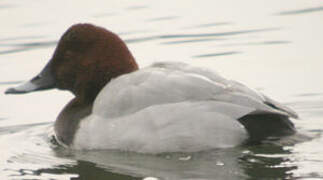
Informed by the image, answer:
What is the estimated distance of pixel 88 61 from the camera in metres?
7.63

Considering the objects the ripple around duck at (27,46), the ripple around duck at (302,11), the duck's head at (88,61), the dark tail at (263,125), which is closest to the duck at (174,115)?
the dark tail at (263,125)

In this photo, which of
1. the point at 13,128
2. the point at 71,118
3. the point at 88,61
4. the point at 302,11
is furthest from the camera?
the point at 302,11

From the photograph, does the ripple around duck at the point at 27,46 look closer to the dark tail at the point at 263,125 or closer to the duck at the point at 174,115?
the duck at the point at 174,115

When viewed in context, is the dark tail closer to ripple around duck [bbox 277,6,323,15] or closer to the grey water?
the grey water

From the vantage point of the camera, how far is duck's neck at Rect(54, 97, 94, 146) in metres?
7.40

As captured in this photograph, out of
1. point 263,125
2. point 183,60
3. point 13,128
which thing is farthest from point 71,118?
point 183,60

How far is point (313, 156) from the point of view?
6613mm

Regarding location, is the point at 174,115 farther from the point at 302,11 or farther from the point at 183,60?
the point at 302,11

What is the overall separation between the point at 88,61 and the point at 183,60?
2272 millimetres

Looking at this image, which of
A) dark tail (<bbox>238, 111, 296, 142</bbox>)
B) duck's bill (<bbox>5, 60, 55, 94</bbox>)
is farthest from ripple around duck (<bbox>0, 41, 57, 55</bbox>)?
dark tail (<bbox>238, 111, 296, 142</bbox>)

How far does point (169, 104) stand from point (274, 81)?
2158 mm

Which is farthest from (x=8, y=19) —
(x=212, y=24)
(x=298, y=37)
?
(x=298, y=37)

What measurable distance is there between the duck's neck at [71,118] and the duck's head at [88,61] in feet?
0.25

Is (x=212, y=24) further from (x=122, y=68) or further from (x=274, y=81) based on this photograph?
(x=122, y=68)
